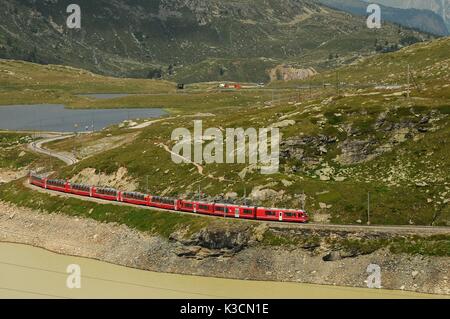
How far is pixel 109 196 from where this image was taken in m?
140

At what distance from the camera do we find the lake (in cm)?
9400

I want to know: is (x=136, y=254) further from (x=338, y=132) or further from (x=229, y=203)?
(x=338, y=132)

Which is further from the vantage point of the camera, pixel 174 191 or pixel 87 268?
pixel 174 191

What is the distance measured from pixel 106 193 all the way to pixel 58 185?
1860 cm

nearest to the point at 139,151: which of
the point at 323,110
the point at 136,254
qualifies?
the point at 323,110

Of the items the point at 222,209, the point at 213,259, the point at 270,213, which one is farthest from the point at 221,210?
the point at 213,259

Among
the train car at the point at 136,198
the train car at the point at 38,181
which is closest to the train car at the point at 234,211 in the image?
the train car at the point at 136,198

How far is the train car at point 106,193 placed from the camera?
138375 millimetres

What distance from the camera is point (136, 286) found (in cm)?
9975

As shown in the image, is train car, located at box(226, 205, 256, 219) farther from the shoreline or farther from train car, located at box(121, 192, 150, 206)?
train car, located at box(121, 192, 150, 206)

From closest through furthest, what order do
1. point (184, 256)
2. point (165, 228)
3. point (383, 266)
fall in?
1. point (383, 266)
2. point (184, 256)
3. point (165, 228)

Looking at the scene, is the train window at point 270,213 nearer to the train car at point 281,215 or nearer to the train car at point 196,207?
the train car at point 281,215

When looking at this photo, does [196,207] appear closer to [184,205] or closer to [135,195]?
[184,205]

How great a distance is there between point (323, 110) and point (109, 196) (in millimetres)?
53227
